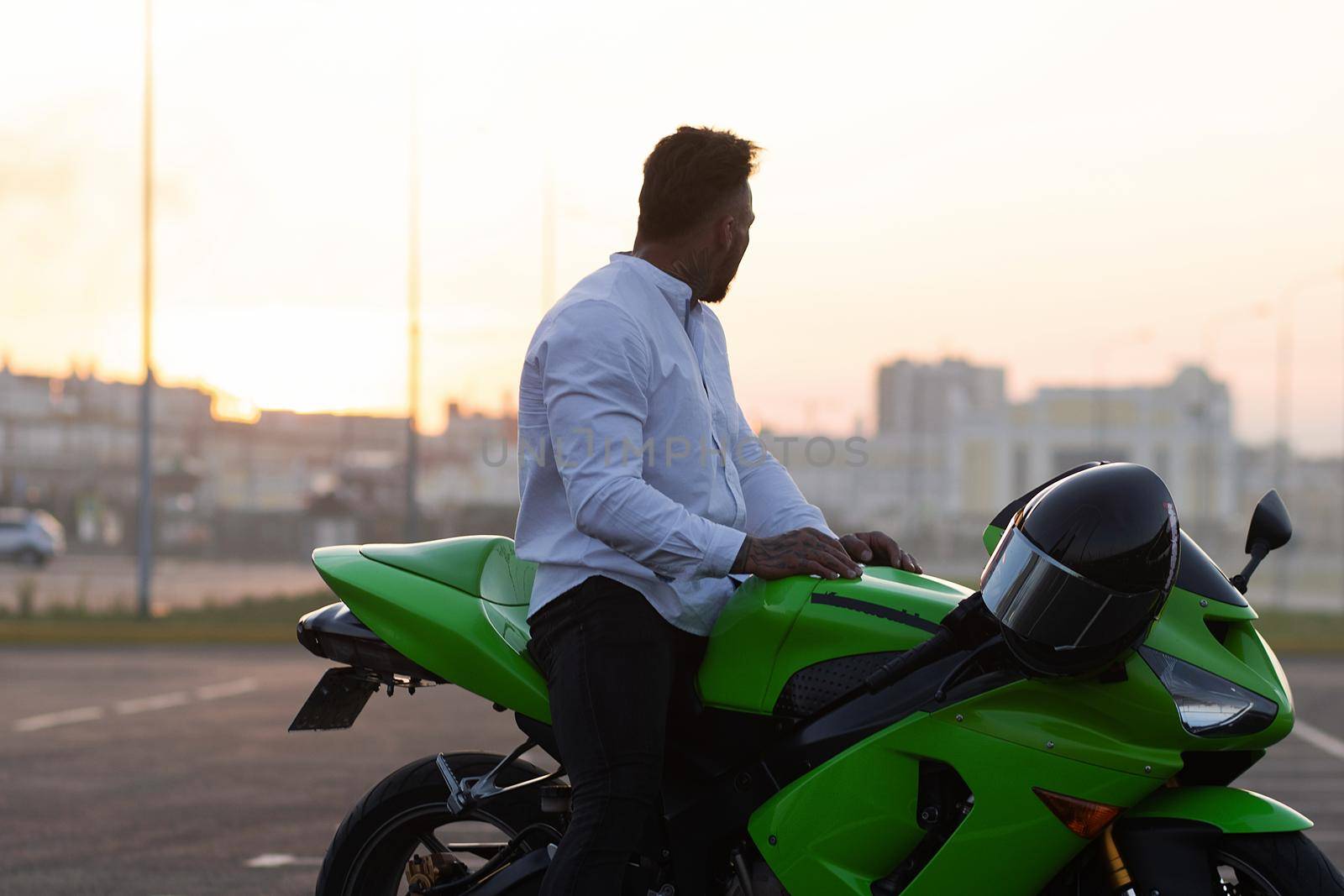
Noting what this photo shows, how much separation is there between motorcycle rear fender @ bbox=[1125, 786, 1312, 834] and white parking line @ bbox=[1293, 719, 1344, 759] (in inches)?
311

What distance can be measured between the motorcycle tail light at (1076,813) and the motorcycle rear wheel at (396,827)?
4.22 feet

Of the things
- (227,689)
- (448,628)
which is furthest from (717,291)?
(227,689)

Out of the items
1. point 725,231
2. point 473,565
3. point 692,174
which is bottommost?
point 473,565

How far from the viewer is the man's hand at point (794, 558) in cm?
314

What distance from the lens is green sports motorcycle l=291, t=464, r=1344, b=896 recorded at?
2.84 metres

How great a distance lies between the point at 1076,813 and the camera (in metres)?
2.89

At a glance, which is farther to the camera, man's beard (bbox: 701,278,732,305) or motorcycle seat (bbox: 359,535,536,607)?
motorcycle seat (bbox: 359,535,536,607)

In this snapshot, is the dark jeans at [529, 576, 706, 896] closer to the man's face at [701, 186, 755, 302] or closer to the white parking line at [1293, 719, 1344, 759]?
the man's face at [701, 186, 755, 302]

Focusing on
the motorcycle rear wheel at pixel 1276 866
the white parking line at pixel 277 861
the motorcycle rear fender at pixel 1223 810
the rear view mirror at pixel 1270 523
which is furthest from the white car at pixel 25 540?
the motorcycle rear wheel at pixel 1276 866

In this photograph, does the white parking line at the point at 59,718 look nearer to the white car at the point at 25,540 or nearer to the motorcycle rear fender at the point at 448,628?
the motorcycle rear fender at the point at 448,628

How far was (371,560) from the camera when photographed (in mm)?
3764

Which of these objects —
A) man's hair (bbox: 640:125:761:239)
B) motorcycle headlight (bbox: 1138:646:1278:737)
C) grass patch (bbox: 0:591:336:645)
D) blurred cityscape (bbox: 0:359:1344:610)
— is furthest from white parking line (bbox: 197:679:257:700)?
blurred cityscape (bbox: 0:359:1344:610)

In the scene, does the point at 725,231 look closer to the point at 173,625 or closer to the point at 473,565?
the point at 473,565

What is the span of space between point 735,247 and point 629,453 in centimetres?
53
